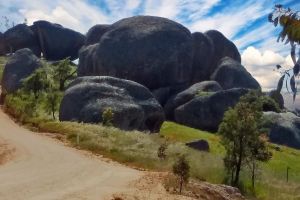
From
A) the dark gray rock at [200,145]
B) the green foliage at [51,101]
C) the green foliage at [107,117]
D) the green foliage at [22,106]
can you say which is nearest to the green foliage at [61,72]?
the green foliage at [22,106]

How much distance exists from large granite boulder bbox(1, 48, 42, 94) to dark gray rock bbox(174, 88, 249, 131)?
2437 centimetres

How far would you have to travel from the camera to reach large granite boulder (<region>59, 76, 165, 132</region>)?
4944 centimetres

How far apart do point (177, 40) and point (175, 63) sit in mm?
3890

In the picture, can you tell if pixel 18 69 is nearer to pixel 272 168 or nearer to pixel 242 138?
pixel 272 168

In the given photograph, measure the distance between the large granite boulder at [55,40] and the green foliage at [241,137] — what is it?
83.2 meters

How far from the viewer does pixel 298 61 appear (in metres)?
10.8

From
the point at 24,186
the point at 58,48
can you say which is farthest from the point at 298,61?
A: the point at 58,48

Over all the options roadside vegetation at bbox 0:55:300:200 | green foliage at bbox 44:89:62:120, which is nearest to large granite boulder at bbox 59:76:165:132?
green foliage at bbox 44:89:62:120

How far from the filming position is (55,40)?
111 m

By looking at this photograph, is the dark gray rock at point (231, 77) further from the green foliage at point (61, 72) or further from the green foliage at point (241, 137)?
the green foliage at point (241, 137)

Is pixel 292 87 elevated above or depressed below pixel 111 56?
below

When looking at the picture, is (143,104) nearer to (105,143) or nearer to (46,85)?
(46,85)

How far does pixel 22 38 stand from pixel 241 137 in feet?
294

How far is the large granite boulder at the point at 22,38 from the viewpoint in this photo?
11300cm
